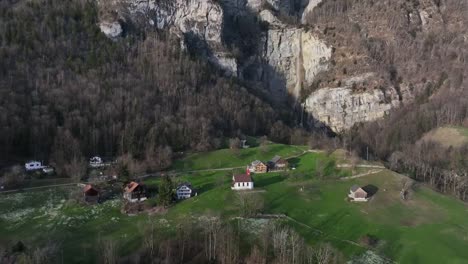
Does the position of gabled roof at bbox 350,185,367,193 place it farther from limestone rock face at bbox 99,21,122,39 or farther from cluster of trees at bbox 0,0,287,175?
limestone rock face at bbox 99,21,122,39

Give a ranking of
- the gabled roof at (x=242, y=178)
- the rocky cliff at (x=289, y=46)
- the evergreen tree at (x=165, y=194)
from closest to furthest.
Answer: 1. the evergreen tree at (x=165, y=194)
2. the gabled roof at (x=242, y=178)
3. the rocky cliff at (x=289, y=46)

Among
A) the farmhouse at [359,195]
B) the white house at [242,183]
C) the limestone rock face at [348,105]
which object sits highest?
the limestone rock face at [348,105]

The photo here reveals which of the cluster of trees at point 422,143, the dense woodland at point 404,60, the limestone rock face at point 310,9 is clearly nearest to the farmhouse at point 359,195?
the cluster of trees at point 422,143

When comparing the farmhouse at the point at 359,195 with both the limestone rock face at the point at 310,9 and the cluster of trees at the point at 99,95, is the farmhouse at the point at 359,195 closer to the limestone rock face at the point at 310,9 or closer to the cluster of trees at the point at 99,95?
the cluster of trees at the point at 99,95

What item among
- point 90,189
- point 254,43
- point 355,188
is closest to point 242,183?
point 355,188

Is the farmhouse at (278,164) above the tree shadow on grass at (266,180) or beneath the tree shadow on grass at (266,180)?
above

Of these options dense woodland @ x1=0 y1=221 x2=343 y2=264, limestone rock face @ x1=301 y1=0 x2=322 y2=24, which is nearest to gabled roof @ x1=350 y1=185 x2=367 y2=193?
dense woodland @ x1=0 y1=221 x2=343 y2=264
